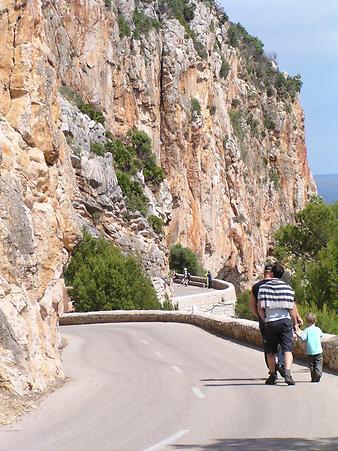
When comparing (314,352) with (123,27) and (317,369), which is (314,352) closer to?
(317,369)

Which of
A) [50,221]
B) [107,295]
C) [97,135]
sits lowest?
[107,295]

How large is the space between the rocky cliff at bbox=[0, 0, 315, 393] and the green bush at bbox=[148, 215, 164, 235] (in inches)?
32.5

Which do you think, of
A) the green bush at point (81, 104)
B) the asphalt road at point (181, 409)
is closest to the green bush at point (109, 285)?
the green bush at point (81, 104)

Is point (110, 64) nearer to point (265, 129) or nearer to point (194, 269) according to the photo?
point (194, 269)

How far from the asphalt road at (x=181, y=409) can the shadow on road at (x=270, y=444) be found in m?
0.01

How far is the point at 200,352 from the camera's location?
19.2m

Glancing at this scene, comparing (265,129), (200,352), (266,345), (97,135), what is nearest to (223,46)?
(265,129)

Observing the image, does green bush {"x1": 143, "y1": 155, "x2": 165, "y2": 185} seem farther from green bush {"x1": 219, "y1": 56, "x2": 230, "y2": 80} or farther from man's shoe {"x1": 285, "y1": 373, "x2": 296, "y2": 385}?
man's shoe {"x1": 285, "y1": 373, "x2": 296, "y2": 385}

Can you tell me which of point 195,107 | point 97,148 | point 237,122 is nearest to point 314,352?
point 97,148

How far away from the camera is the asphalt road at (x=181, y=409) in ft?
27.5

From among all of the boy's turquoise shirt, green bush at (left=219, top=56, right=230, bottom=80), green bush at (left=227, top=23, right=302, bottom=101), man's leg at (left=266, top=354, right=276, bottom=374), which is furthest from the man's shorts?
green bush at (left=227, top=23, right=302, bottom=101)

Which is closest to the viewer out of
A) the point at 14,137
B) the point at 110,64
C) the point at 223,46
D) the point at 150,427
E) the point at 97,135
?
the point at 150,427

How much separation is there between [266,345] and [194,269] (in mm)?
58216

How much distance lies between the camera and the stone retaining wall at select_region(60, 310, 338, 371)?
14.5m
